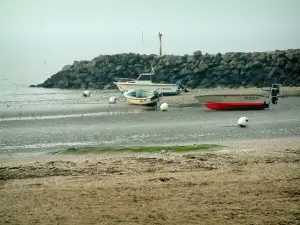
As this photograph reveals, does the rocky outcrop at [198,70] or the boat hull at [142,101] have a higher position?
the rocky outcrop at [198,70]

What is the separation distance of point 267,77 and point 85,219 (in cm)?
3199

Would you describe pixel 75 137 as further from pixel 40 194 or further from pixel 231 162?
pixel 40 194

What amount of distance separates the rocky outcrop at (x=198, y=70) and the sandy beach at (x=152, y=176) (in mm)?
17391

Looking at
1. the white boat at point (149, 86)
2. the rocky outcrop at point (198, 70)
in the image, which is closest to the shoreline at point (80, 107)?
the white boat at point (149, 86)

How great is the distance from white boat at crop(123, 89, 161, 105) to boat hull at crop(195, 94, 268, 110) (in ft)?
10.4

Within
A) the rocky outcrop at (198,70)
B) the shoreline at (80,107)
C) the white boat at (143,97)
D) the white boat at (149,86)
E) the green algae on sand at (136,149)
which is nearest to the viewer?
the green algae on sand at (136,149)

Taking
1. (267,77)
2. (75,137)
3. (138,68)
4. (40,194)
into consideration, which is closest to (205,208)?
(40,194)

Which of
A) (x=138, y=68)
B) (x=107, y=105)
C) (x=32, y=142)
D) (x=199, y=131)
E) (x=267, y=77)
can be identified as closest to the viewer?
(x=32, y=142)

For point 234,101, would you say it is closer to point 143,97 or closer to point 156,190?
point 143,97

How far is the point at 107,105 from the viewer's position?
2909 centimetres

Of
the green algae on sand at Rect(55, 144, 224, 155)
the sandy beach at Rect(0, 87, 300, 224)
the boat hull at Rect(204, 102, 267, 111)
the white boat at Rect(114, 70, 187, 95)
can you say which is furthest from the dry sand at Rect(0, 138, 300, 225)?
the white boat at Rect(114, 70, 187, 95)

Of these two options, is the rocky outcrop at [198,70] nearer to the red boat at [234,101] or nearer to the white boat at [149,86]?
the white boat at [149,86]

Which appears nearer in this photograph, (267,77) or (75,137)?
(75,137)

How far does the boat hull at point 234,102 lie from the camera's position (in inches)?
995
